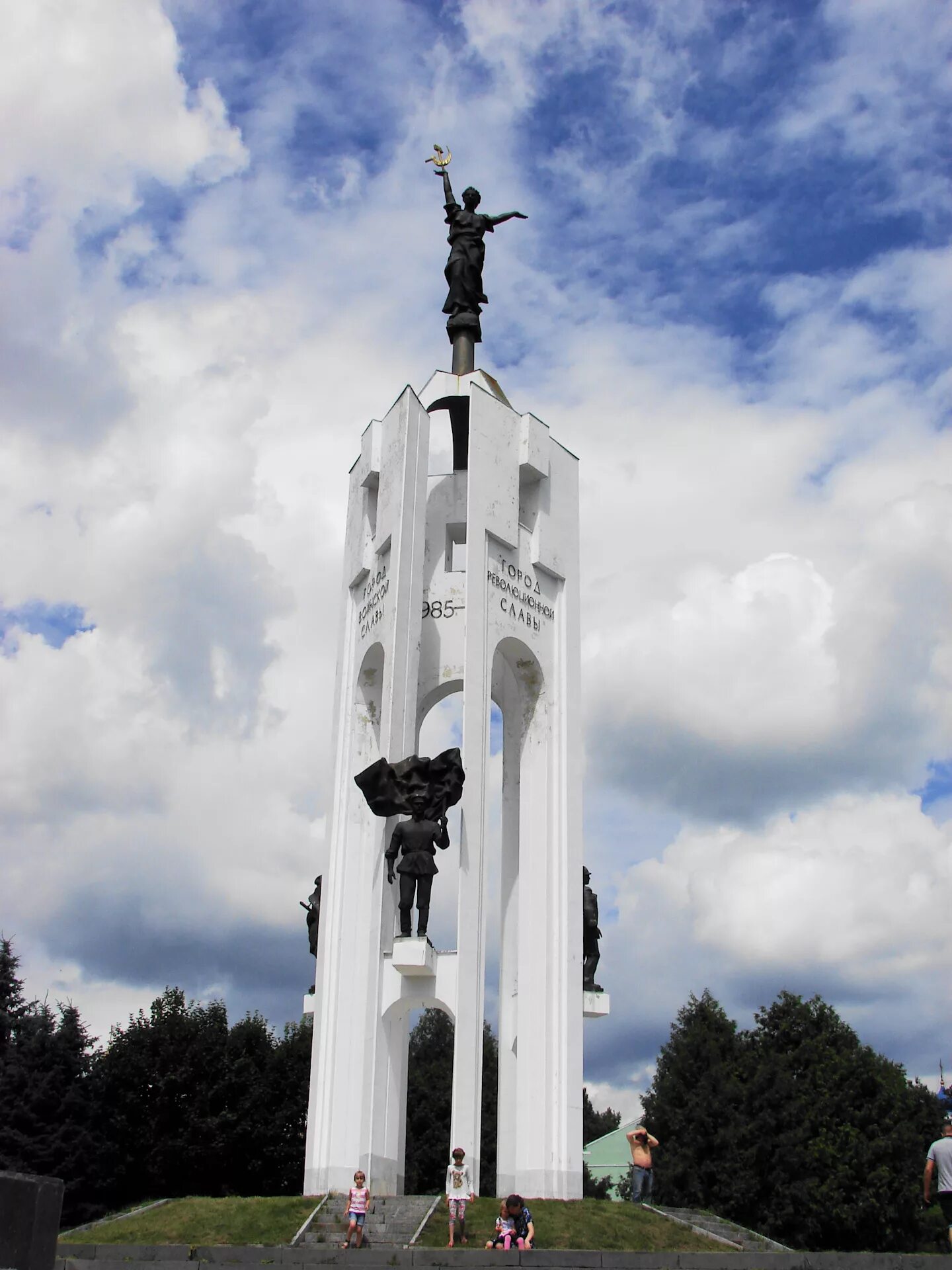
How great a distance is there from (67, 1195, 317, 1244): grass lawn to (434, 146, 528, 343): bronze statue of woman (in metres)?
13.4

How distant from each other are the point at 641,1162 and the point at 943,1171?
17.8 feet

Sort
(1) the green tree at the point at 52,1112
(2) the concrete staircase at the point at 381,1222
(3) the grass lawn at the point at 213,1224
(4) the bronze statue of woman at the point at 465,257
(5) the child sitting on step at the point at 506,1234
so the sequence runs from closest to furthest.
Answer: (5) the child sitting on step at the point at 506,1234, (3) the grass lawn at the point at 213,1224, (2) the concrete staircase at the point at 381,1222, (4) the bronze statue of woman at the point at 465,257, (1) the green tree at the point at 52,1112

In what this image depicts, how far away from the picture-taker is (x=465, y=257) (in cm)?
2084

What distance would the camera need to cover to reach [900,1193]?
3081 centimetres

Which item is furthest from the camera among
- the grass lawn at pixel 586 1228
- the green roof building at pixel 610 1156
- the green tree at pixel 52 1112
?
the green roof building at pixel 610 1156

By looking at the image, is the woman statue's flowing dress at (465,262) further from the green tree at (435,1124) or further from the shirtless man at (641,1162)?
the green tree at (435,1124)

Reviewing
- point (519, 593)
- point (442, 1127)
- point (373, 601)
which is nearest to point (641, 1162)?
point (519, 593)

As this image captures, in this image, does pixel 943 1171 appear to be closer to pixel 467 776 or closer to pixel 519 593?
pixel 467 776

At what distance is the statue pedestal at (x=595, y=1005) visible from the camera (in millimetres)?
17578

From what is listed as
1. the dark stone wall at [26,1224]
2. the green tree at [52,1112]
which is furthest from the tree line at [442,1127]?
the dark stone wall at [26,1224]

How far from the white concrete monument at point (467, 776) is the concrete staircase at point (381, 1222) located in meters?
1.06

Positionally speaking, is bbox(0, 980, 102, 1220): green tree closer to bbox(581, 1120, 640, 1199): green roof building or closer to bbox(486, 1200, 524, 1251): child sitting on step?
bbox(486, 1200, 524, 1251): child sitting on step

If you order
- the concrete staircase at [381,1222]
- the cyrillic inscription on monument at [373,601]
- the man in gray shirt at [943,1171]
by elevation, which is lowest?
the concrete staircase at [381,1222]

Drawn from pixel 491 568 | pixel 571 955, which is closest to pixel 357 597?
pixel 491 568
